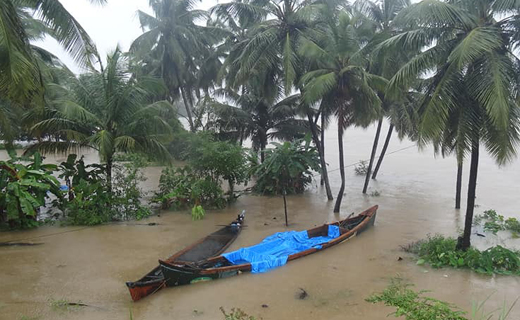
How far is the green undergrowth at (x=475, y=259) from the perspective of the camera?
26.6ft

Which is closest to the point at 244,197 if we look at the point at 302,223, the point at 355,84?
the point at 302,223

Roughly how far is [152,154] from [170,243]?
9.88 feet

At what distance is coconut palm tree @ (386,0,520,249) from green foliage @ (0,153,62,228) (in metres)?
8.87

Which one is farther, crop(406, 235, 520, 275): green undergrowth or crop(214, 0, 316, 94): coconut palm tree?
crop(214, 0, 316, 94): coconut palm tree

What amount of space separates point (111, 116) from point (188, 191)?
3.32m

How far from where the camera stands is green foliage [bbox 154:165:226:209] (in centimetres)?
1294

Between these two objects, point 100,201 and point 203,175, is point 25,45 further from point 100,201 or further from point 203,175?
point 203,175

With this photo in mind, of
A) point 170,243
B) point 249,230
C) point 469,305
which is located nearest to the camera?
point 469,305

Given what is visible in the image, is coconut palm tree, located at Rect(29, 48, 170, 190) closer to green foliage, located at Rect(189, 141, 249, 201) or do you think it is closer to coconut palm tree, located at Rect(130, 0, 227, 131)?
green foliage, located at Rect(189, 141, 249, 201)

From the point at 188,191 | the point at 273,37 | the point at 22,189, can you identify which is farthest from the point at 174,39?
→ the point at 22,189

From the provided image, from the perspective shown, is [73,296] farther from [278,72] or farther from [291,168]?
[278,72]

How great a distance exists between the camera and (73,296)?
23.7ft

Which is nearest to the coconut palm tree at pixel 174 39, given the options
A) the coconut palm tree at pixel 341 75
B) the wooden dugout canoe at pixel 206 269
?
the coconut palm tree at pixel 341 75

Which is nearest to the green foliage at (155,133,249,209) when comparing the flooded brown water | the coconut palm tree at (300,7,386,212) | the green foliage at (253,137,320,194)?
the flooded brown water
